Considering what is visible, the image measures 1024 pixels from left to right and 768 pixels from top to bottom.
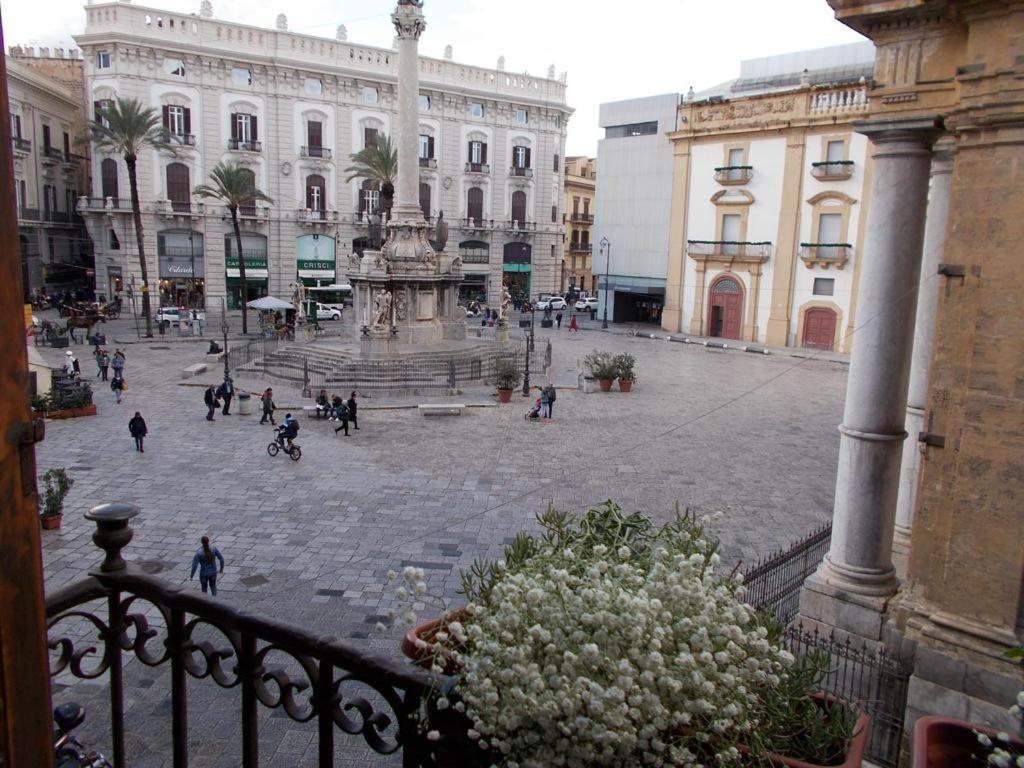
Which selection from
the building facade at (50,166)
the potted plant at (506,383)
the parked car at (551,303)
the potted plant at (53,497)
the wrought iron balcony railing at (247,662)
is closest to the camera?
the wrought iron balcony railing at (247,662)

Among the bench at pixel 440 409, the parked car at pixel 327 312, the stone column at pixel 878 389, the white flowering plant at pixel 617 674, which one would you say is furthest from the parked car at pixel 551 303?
the white flowering plant at pixel 617 674

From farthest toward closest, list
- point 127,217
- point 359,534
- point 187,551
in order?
point 127,217, point 359,534, point 187,551

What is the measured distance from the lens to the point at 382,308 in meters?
30.6

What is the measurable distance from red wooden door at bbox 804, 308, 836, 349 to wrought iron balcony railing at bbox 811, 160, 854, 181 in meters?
6.88

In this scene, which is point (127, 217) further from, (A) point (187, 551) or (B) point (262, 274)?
(A) point (187, 551)

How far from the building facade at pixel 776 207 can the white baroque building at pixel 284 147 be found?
16883 mm

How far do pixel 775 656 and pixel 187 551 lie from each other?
1221 centimetres

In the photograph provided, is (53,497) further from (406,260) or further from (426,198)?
(426,198)

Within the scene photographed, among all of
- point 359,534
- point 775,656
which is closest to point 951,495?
point 775,656

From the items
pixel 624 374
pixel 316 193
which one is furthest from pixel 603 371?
pixel 316 193

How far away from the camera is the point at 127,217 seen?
49500 millimetres

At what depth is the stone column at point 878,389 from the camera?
827 cm

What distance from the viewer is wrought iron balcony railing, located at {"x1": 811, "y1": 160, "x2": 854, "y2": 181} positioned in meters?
39.9

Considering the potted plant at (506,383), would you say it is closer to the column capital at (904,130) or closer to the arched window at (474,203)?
the column capital at (904,130)
